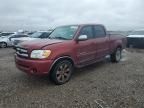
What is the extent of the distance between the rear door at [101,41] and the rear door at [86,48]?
29 cm

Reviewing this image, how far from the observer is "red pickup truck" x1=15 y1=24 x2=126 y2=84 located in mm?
5047

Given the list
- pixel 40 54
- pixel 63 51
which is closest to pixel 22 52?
pixel 40 54

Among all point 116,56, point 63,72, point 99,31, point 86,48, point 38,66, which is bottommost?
point 116,56

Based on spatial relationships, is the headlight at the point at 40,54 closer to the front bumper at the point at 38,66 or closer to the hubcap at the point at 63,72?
the front bumper at the point at 38,66

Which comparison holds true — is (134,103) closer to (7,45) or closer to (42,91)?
(42,91)

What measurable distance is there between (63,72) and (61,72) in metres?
0.08

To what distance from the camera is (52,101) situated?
438 cm

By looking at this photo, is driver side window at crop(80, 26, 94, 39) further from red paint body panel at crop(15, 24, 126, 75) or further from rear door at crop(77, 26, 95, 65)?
red paint body panel at crop(15, 24, 126, 75)

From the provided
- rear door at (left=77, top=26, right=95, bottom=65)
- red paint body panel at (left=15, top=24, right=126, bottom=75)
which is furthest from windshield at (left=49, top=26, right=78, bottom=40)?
rear door at (left=77, top=26, right=95, bottom=65)

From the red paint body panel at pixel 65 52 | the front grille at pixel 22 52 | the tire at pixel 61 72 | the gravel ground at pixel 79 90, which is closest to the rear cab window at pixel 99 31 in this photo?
the red paint body panel at pixel 65 52

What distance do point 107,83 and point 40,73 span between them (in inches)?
81.0

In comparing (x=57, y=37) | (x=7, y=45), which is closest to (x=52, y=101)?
(x=57, y=37)

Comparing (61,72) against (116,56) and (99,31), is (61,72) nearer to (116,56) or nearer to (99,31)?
(99,31)

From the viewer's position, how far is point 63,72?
219 inches
